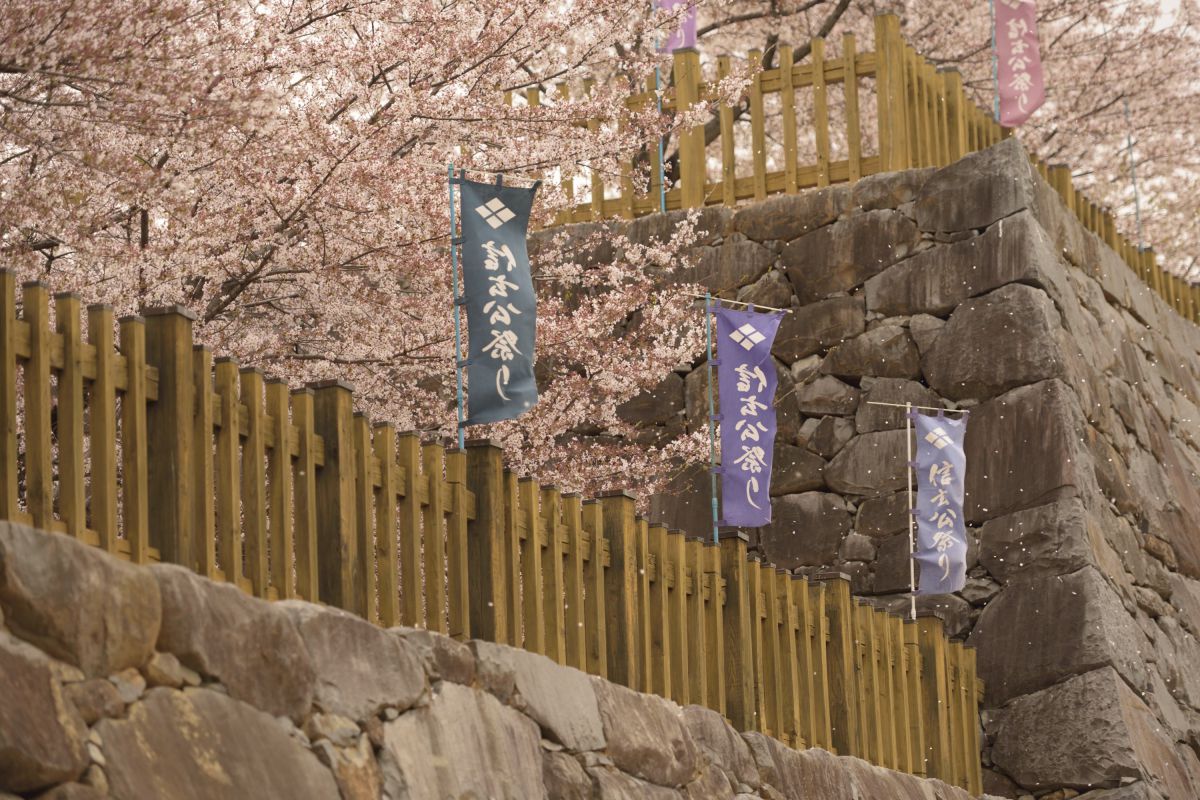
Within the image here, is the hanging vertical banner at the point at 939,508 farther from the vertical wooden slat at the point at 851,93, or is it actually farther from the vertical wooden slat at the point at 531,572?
the vertical wooden slat at the point at 531,572

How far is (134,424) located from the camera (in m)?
5.51

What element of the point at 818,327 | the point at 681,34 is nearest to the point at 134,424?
the point at 818,327

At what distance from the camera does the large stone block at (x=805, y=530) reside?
Result: 13.6 metres

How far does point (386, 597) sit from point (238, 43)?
147 inches

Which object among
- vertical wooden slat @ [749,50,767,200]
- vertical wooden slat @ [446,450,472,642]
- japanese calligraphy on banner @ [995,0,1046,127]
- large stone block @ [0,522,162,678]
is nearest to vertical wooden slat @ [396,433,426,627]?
vertical wooden slat @ [446,450,472,642]

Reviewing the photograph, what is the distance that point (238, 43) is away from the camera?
912 cm

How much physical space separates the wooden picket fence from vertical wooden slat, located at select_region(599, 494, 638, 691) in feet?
19.0

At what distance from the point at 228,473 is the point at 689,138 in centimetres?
937

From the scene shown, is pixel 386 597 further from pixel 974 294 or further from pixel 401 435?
pixel 974 294

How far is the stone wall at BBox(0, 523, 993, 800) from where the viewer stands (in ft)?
15.1

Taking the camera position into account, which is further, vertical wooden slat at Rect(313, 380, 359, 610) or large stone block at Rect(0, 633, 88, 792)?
vertical wooden slat at Rect(313, 380, 359, 610)

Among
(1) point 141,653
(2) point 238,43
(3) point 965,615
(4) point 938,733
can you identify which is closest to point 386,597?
(1) point 141,653

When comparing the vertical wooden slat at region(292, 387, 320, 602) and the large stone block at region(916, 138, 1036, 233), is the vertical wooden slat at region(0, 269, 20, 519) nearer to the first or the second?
the vertical wooden slat at region(292, 387, 320, 602)

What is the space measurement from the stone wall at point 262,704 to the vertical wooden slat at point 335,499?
0.89 feet
